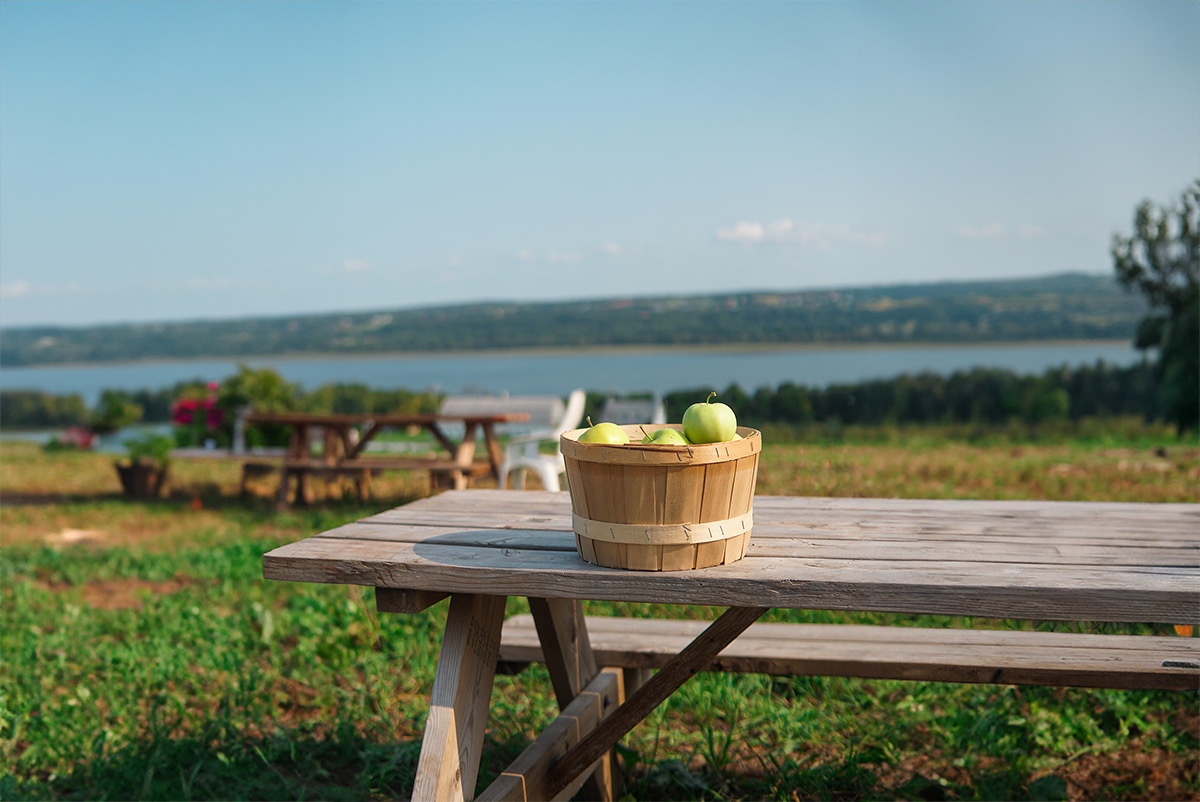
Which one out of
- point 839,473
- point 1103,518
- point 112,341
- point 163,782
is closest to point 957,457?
point 839,473

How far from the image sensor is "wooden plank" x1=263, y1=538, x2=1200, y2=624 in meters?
1.25

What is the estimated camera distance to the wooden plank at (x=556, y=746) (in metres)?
1.74

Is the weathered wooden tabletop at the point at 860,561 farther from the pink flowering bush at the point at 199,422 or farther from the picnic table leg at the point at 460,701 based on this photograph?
the pink flowering bush at the point at 199,422

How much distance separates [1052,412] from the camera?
10164 mm

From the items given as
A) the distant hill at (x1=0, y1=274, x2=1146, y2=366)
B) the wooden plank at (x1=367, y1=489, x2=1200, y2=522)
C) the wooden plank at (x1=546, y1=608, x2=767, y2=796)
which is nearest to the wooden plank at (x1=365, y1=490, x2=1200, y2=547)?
the wooden plank at (x1=367, y1=489, x2=1200, y2=522)

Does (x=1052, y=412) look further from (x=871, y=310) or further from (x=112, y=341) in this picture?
(x=112, y=341)

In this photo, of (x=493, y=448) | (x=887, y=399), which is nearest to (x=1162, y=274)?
(x=887, y=399)

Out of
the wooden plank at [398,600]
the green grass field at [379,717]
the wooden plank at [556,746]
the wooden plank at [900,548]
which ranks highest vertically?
the wooden plank at [900,548]

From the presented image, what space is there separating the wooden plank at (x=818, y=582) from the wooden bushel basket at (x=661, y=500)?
34 mm

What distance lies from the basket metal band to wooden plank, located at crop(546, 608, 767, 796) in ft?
0.97

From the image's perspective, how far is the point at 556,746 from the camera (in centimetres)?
191

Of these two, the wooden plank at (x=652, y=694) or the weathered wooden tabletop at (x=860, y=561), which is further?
the wooden plank at (x=652, y=694)

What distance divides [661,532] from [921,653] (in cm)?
110

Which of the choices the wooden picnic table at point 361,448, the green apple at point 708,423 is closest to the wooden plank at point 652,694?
the green apple at point 708,423
